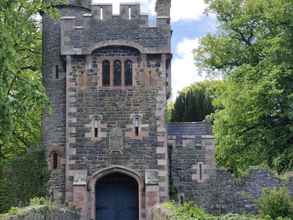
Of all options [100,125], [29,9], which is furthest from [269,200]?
[29,9]

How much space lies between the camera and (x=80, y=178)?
995 inches

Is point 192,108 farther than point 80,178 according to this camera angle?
Yes

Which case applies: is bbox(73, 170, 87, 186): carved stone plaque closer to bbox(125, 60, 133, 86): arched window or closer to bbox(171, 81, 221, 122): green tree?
bbox(125, 60, 133, 86): arched window

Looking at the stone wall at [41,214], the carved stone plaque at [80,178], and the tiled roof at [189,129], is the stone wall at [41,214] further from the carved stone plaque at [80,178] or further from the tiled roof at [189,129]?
the tiled roof at [189,129]

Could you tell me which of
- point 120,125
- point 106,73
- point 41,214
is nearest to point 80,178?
point 120,125

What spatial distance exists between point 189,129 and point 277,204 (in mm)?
6337

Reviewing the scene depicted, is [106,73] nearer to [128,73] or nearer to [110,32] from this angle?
[128,73]

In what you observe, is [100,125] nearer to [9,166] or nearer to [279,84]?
[9,166]

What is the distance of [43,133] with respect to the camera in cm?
2692

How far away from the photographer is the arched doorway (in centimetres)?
2605

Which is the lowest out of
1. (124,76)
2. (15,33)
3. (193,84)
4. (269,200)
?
(269,200)

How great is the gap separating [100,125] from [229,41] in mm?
6148

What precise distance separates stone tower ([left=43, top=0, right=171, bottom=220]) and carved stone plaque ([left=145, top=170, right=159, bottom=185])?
39 mm

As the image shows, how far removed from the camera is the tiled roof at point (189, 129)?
28.7 metres
